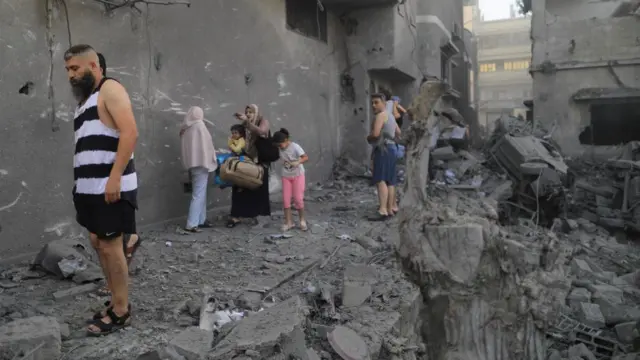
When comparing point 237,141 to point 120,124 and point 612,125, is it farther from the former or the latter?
point 612,125

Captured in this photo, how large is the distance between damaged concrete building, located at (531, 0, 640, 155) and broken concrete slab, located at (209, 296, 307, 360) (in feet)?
50.6

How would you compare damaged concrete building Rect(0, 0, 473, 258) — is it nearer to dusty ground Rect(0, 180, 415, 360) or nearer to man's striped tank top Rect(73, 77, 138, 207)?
dusty ground Rect(0, 180, 415, 360)

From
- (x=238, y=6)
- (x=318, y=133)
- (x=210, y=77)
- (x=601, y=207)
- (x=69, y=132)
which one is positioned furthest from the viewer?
(x=601, y=207)

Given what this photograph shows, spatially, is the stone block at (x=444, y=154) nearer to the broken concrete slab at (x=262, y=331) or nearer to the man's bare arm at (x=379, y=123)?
the man's bare arm at (x=379, y=123)

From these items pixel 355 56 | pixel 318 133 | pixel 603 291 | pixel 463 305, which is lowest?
pixel 603 291

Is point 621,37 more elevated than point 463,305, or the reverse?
point 621,37

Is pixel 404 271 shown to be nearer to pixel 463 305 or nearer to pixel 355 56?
pixel 463 305

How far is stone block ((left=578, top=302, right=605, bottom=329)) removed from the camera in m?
6.78

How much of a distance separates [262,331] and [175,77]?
14.8 ft

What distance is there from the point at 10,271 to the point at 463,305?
13.9 feet

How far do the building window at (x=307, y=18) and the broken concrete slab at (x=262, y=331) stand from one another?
7380 mm

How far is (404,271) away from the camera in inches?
196

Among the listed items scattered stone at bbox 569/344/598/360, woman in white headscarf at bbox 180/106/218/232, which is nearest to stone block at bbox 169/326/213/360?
woman in white headscarf at bbox 180/106/218/232

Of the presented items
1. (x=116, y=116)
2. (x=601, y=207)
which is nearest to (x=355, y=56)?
(x=601, y=207)
